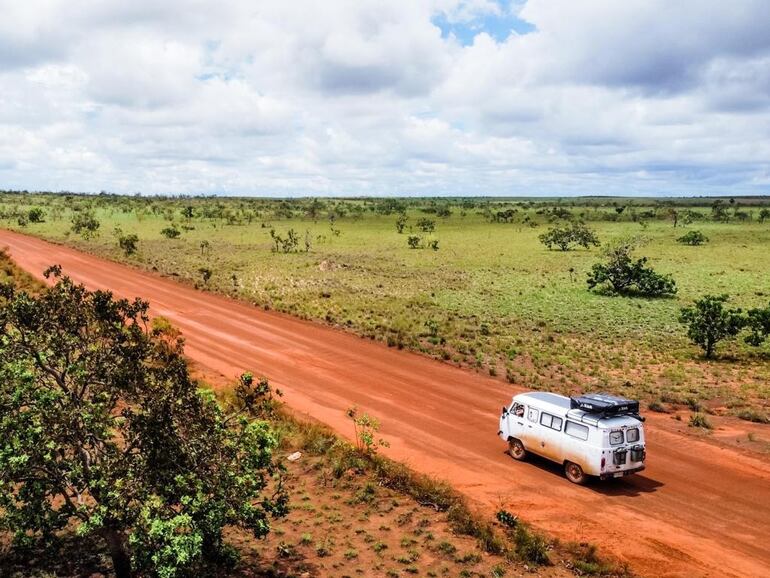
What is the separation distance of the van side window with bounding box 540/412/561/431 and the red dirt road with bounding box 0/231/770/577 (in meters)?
1.84

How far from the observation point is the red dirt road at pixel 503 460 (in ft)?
57.4

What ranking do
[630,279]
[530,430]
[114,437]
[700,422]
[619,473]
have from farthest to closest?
[630,279], [700,422], [530,430], [619,473], [114,437]

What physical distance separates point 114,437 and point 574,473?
615 inches

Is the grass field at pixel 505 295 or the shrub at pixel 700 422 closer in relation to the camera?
the shrub at pixel 700 422

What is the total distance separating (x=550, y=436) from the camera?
21.8 meters

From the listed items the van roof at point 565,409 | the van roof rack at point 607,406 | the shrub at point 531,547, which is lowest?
the shrub at point 531,547

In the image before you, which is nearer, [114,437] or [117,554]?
[114,437]

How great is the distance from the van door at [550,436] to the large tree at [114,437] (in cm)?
1214

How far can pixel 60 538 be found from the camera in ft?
54.1

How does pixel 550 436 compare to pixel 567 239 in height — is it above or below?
below

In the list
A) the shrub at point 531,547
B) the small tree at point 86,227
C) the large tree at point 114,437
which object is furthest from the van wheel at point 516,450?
the small tree at point 86,227

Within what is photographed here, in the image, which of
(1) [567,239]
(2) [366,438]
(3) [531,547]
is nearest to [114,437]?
(2) [366,438]

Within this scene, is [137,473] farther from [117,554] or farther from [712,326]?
[712,326]

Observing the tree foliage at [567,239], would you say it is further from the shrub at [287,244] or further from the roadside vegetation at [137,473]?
the roadside vegetation at [137,473]
